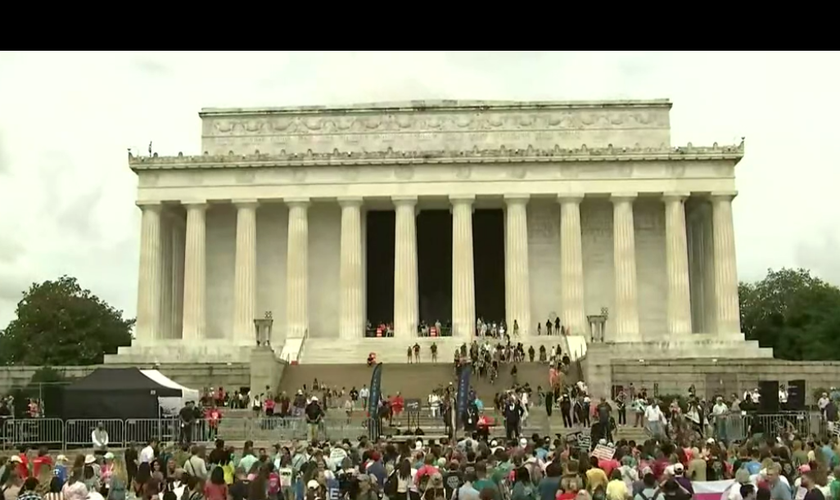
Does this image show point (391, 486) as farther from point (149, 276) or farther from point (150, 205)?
point (150, 205)

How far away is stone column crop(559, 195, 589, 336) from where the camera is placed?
66.5 meters

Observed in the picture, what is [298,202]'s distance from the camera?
67.5 m

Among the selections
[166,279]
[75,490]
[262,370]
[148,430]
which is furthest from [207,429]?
[166,279]

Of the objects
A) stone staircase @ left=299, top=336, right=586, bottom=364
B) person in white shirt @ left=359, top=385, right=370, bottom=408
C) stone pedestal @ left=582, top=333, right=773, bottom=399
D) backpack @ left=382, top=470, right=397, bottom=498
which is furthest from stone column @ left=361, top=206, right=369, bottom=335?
backpack @ left=382, top=470, right=397, bottom=498

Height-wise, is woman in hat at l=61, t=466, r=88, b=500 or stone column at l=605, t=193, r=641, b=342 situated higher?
stone column at l=605, t=193, r=641, b=342

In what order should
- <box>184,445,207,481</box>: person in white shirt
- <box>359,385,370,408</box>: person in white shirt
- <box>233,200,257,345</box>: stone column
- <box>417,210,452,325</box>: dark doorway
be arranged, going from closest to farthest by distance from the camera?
<box>184,445,207,481</box>: person in white shirt → <box>359,385,370,408</box>: person in white shirt → <box>233,200,257,345</box>: stone column → <box>417,210,452,325</box>: dark doorway

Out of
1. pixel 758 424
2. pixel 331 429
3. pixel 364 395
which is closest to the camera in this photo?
pixel 758 424

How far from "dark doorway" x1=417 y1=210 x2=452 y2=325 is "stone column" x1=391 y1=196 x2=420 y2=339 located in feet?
30.5

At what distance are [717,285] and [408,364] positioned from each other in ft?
68.3

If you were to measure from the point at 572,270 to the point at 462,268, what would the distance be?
21.8 feet

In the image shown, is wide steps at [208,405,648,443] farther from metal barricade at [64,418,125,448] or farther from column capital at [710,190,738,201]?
column capital at [710,190,738,201]

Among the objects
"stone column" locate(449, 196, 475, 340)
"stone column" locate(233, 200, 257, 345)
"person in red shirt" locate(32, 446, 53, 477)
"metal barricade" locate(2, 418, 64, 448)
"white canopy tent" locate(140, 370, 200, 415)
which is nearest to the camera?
"person in red shirt" locate(32, 446, 53, 477)

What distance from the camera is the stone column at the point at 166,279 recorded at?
227 ft

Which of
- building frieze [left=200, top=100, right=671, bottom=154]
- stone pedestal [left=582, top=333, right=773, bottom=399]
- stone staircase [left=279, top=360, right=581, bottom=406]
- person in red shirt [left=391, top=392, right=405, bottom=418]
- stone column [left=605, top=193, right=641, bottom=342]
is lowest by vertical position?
person in red shirt [left=391, top=392, right=405, bottom=418]
